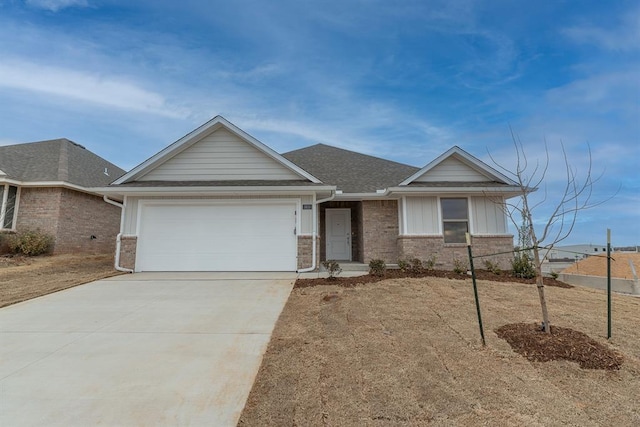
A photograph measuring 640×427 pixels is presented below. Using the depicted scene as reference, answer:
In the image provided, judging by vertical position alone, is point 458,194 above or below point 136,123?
below

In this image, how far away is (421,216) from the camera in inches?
435

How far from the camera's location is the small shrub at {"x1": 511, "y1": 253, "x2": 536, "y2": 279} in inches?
365

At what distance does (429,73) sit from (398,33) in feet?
9.74

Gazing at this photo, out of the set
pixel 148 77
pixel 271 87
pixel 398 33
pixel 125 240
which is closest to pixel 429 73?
pixel 398 33

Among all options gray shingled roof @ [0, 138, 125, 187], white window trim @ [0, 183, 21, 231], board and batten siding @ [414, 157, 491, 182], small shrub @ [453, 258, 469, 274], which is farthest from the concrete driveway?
gray shingled roof @ [0, 138, 125, 187]

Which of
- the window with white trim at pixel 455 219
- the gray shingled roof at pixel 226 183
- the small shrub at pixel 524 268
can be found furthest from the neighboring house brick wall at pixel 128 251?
the small shrub at pixel 524 268

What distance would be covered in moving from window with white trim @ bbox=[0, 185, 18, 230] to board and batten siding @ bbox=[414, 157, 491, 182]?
16886mm

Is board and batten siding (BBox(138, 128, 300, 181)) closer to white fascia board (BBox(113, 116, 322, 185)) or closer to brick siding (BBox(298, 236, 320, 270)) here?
white fascia board (BBox(113, 116, 322, 185))

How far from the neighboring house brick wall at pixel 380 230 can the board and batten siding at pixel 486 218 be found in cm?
277

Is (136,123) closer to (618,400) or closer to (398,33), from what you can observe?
(398,33)

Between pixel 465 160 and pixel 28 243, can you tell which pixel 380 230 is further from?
pixel 28 243

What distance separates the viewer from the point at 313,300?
20.9 feet

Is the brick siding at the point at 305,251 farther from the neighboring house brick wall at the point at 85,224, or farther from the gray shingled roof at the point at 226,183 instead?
the neighboring house brick wall at the point at 85,224

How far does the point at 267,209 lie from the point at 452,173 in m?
6.95
